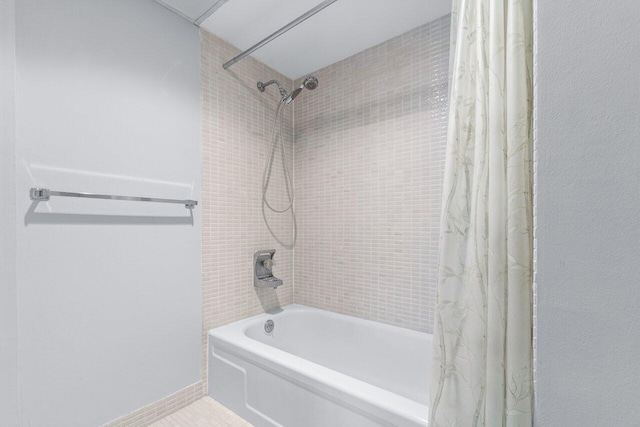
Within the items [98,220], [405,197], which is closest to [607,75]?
[405,197]

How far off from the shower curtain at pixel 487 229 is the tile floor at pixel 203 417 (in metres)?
1.09

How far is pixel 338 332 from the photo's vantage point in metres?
1.87

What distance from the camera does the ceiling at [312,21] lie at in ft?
4.81

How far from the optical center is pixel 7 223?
0.99 metres

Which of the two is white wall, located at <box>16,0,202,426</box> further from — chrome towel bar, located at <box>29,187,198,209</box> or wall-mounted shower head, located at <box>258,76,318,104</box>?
wall-mounted shower head, located at <box>258,76,318,104</box>

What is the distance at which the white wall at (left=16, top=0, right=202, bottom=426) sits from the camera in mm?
1051

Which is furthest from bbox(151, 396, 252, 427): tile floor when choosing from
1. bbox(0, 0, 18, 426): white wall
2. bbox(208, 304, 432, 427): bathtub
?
bbox(0, 0, 18, 426): white wall

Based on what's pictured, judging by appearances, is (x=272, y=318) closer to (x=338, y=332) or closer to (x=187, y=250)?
(x=338, y=332)

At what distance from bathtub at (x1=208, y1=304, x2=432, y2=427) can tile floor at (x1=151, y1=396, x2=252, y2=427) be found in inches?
1.4

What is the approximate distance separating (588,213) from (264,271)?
1.77 m

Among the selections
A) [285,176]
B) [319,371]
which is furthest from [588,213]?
[285,176]

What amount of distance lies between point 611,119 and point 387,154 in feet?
4.54

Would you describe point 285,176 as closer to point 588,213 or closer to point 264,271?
point 264,271

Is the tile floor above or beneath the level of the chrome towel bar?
beneath
